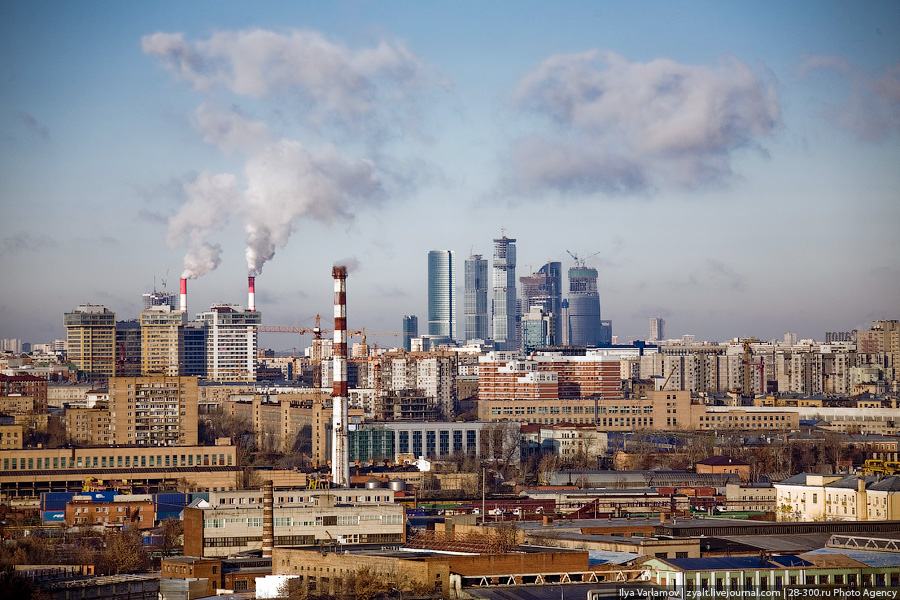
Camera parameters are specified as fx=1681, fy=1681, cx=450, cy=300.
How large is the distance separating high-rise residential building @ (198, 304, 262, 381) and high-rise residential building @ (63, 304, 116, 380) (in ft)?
19.4

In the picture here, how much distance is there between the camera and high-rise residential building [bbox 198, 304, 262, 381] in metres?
102

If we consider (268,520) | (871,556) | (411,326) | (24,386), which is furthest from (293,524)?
(411,326)

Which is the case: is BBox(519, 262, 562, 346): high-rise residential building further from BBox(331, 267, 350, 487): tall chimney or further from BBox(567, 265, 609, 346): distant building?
BBox(331, 267, 350, 487): tall chimney

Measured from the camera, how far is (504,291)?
177875 mm

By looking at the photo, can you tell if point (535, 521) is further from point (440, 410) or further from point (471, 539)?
point (440, 410)

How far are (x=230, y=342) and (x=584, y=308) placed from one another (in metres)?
75.2

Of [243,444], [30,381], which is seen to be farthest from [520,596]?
[30,381]

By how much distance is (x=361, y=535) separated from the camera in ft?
102

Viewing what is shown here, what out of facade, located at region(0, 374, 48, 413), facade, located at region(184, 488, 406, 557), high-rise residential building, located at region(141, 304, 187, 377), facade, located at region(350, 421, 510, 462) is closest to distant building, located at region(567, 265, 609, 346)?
high-rise residential building, located at region(141, 304, 187, 377)

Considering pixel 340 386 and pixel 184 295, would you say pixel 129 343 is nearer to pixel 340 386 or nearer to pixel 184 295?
pixel 184 295

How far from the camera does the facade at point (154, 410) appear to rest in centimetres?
5631

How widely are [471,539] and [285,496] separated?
6632 millimetres

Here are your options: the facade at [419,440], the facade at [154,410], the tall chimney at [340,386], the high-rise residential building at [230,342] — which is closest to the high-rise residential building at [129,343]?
the high-rise residential building at [230,342]

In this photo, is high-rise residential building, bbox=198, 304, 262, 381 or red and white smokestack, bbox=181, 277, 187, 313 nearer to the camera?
red and white smokestack, bbox=181, 277, 187, 313
